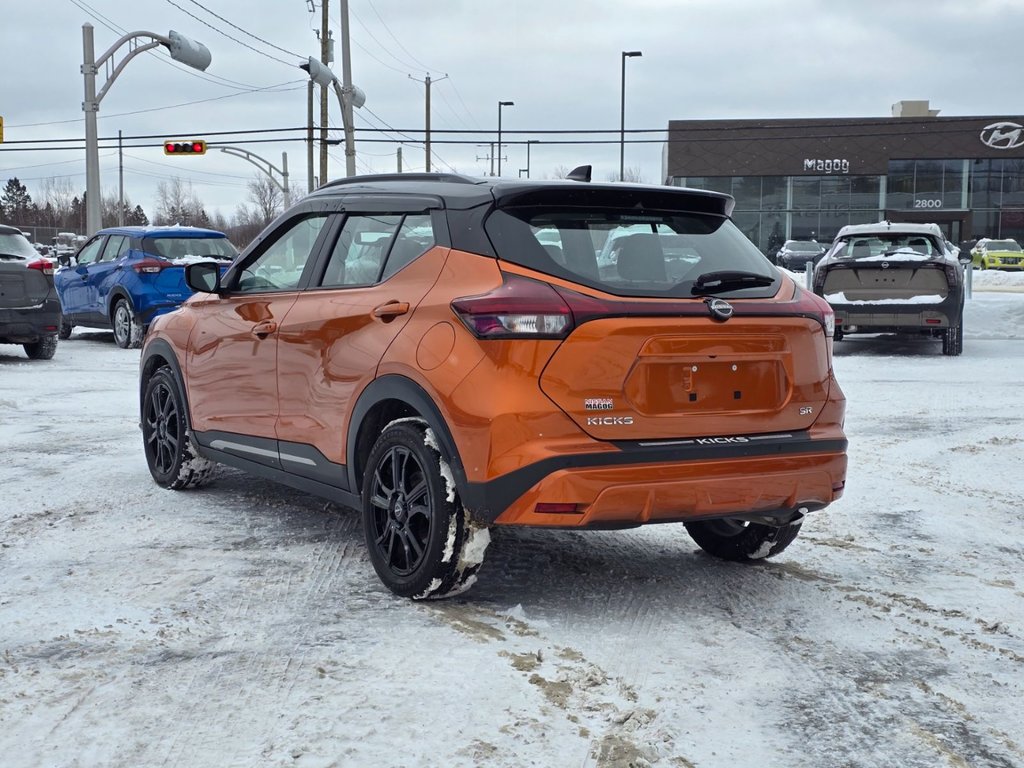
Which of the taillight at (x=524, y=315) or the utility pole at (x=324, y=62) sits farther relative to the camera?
the utility pole at (x=324, y=62)

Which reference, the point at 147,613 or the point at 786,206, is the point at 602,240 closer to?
the point at 147,613

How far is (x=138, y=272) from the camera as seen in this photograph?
1642 centimetres

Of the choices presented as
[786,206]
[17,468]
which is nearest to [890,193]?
[786,206]

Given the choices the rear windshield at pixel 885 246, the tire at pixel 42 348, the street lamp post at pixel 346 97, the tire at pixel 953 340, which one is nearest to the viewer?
the tire at pixel 42 348

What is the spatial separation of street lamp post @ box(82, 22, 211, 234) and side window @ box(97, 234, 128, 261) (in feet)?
34.5

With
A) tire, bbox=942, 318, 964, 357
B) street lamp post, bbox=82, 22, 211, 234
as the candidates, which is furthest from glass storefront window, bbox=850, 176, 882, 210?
tire, bbox=942, 318, 964, 357

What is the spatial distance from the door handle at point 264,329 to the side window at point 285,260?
183mm

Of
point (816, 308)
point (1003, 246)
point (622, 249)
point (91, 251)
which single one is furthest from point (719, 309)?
point (1003, 246)

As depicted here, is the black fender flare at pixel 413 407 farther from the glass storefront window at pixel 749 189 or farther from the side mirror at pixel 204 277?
the glass storefront window at pixel 749 189

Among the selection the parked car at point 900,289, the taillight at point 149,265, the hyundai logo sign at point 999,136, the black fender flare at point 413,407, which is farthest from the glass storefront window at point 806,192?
the black fender flare at point 413,407

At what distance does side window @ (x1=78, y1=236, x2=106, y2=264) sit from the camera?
1745 cm

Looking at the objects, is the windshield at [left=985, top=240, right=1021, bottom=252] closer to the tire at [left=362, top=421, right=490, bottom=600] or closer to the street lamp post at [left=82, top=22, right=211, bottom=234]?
the street lamp post at [left=82, top=22, right=211, bottom=234]

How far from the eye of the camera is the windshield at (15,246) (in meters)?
14.3

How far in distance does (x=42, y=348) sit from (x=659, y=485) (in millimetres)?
12555
